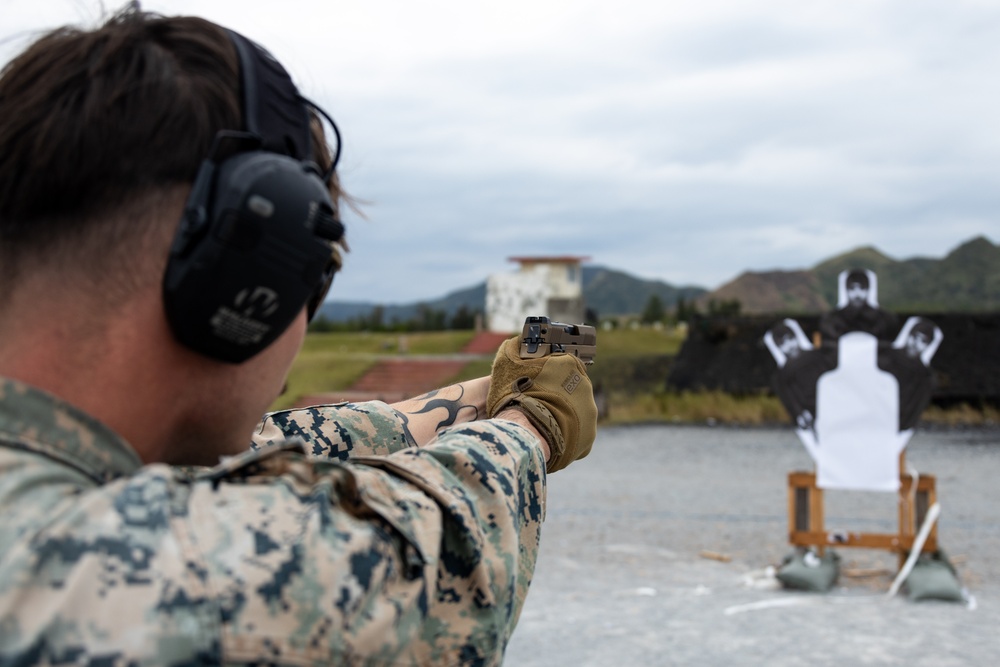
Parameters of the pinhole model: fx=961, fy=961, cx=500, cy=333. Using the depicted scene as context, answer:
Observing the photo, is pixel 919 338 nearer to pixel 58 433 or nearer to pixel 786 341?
pixel 786 341

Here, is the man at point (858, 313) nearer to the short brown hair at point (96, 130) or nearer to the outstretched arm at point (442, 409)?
the outstretched arm at point (442, 409)

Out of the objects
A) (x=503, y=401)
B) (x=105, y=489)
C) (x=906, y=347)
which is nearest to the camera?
(x=105, y=489)

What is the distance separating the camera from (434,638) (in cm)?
93

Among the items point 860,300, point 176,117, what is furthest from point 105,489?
point 860,300

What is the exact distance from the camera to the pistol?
1.47 meters

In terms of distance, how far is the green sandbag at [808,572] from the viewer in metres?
4.82

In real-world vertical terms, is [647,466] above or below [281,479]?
below

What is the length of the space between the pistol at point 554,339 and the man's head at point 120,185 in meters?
0.64

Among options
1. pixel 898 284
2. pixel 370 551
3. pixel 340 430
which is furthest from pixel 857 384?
pixel 898 284

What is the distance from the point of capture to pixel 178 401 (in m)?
0.91

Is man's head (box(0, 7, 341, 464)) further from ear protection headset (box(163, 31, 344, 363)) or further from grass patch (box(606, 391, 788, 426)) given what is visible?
grass patch (box(606, 391, 788, 426))

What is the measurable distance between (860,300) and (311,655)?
17.3ft

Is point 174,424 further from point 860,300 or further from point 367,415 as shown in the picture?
point 860,300

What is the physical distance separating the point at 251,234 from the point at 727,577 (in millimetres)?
4798
